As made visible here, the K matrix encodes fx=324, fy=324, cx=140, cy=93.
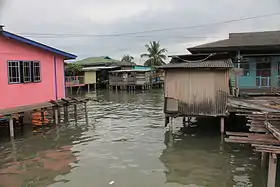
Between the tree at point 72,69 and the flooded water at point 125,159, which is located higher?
the tree at point 72,69

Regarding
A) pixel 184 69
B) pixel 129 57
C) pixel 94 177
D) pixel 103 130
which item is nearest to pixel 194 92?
pixel 184 69

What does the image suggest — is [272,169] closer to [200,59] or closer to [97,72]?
[200,59]

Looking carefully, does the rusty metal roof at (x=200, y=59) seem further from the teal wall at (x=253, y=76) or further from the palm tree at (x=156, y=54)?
the palm tree at (x=156, y=54)

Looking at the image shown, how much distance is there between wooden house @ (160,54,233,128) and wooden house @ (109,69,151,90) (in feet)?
96.7

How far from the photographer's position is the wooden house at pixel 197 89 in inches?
533

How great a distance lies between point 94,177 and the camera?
9.12 m

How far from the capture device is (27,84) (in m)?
15.8

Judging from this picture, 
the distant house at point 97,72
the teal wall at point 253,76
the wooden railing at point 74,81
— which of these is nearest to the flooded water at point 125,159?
the teal wall at point 253,76

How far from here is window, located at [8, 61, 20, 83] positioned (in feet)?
48.6

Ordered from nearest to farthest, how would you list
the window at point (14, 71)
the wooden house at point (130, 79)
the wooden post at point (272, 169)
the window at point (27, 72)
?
the wooden post at point (272, 169) < the window at point (14, 71) < the window at point (27, 72) < the wooden house at point (130, 79)

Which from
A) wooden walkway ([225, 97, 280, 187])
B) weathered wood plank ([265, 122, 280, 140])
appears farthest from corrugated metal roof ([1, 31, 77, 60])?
weathered wood plank ([265, 122, 280, 140])

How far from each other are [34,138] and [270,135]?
10.1 m

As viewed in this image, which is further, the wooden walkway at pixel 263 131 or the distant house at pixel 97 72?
the distant house at pixel 97 72

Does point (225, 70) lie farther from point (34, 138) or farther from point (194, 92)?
point (34, 138)
